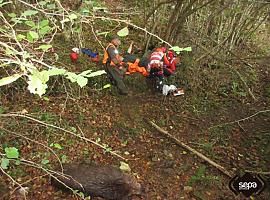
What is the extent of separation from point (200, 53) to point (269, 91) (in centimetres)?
224

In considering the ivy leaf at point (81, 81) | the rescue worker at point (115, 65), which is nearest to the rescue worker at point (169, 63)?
the rescue worker at point (115, 65)

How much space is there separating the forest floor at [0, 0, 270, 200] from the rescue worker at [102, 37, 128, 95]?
24 cm

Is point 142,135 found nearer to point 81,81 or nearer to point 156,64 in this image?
point 156,64

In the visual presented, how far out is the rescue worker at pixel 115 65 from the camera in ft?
21.6

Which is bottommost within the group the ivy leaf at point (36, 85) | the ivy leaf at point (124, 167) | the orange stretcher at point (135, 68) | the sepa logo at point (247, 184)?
the sepa logo at point (247, 184)

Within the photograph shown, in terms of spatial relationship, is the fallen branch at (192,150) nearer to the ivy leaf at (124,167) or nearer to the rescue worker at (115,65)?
the rescue worker at (115,65)

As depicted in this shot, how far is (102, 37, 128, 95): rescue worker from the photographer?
658 cm

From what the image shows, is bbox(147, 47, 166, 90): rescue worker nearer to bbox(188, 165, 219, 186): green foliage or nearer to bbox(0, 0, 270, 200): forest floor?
bbox(0, 0, 270, 200): forest floor

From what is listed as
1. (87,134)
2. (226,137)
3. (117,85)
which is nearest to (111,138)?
(87,134)

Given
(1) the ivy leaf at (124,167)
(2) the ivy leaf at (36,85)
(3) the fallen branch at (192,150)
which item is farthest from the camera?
(3) the fallen branch at (192,150)

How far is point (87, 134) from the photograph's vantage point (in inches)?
246

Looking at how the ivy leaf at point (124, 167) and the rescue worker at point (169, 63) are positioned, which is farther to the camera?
the rescue worker at point (169, 63)

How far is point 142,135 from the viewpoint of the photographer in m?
6.66

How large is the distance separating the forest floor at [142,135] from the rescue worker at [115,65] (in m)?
0.24
